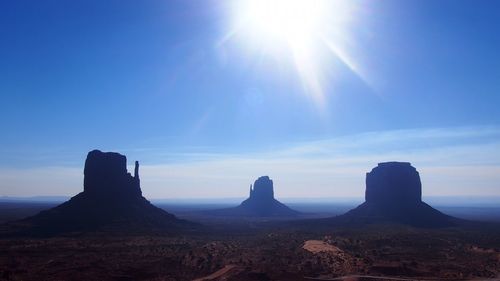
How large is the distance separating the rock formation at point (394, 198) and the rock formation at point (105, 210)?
166 feet

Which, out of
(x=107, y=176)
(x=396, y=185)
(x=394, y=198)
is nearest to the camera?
(x=107, y=176)

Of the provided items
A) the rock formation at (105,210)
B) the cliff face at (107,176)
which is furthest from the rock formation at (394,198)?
the cliff face at (107,176)

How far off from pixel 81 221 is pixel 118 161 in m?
18.5

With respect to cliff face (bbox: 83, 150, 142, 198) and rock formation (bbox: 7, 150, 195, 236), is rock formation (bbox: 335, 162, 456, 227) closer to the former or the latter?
rock formation (bbox: 7, 150, 195, 236)

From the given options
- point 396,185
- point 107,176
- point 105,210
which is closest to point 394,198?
point 396,185

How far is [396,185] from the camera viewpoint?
136m

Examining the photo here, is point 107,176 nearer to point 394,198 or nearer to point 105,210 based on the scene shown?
point 105,210

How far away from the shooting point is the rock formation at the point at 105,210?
92.6m

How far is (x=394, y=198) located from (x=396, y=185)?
3659 mm

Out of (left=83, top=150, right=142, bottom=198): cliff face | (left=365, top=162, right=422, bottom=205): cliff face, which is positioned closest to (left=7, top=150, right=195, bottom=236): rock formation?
(left=83, top=150, right=142, bottom=198): cliff face

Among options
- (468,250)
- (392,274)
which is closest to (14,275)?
(392,274)

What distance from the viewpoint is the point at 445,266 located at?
174ft

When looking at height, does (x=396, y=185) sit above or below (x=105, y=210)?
above

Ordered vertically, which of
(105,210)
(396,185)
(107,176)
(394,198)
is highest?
(107,176)
